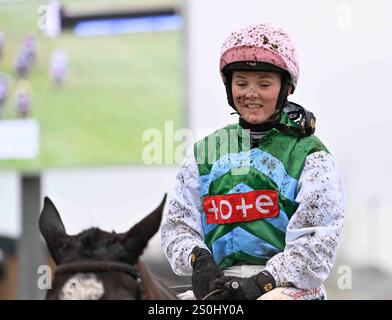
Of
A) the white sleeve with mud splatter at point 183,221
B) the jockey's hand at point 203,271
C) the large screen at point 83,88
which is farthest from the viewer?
the large screen at point 83,88

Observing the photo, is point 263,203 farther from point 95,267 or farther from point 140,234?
point 95,267

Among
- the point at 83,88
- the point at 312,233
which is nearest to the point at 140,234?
the point at 312,233

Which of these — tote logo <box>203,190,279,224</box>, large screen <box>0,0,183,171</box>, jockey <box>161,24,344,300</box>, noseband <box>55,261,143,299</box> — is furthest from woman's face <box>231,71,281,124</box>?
large screen <box>0,0,183,171</box>

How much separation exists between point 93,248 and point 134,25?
21.1ft

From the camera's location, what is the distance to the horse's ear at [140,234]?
2.41 meters

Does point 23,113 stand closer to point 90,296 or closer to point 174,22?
point 174,22

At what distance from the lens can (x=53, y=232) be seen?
246cm

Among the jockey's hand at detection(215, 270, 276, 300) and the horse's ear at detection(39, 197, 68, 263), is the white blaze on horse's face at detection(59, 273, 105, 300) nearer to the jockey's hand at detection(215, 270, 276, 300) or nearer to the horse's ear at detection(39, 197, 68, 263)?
the horse's ear at detection(39, 197, 68, 263)

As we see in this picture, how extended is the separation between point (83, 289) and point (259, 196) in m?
0.48

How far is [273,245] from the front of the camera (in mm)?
2471

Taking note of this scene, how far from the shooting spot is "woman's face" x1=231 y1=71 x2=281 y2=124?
8.20ft

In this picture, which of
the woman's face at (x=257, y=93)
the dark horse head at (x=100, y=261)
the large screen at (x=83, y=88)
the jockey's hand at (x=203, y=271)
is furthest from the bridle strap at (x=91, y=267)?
the large screen at (x=83, y=88)

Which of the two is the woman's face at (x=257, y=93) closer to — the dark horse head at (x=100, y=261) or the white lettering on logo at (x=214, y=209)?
the white lettering on logo at (x=214, y=209)

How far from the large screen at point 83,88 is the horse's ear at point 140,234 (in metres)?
5.89
